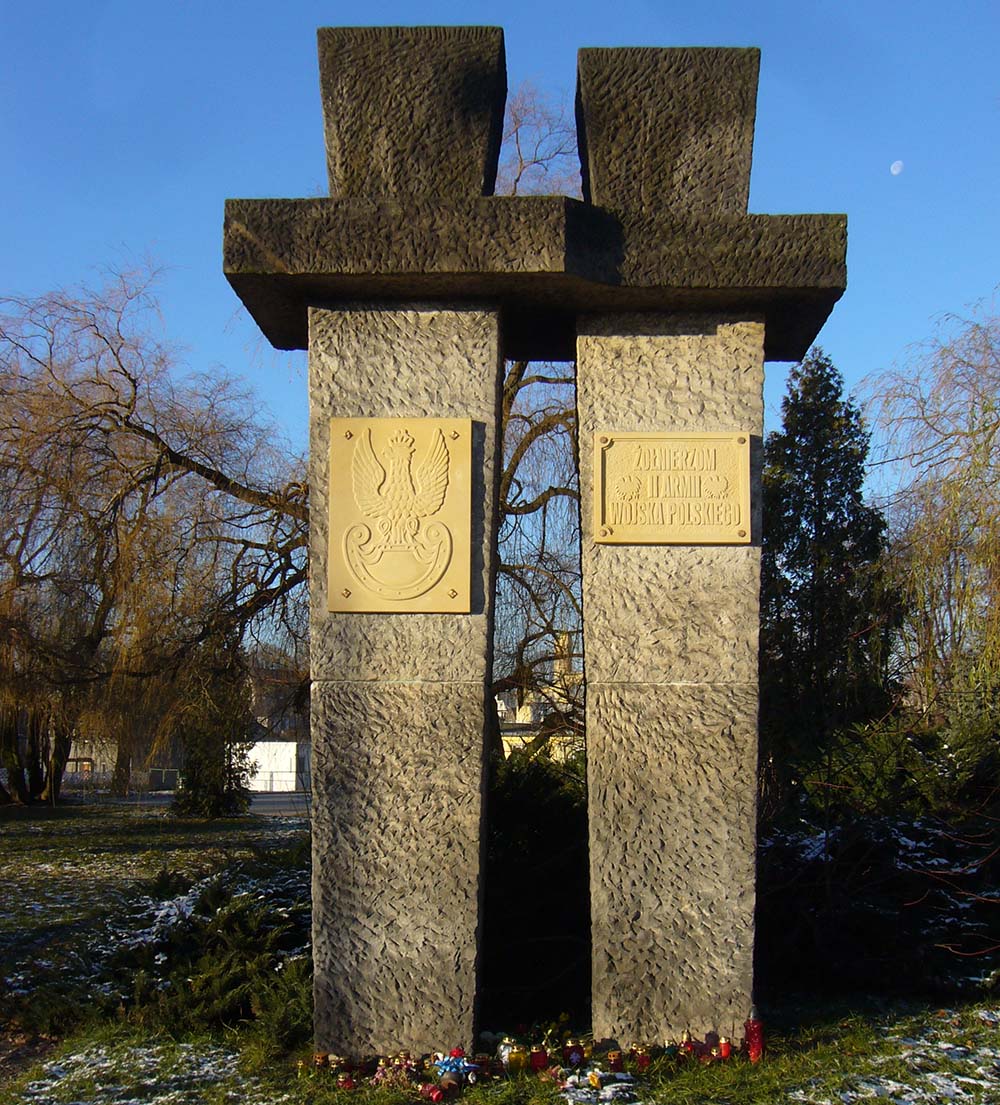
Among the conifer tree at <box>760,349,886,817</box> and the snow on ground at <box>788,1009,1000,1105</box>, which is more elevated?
the conifer tree at <box>760,349,886,817</box>

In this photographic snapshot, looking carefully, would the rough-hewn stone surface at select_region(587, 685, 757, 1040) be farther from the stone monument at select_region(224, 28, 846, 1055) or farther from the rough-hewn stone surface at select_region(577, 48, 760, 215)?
the rough-hewn stone surface at select_region(577, 48, 760, 215)

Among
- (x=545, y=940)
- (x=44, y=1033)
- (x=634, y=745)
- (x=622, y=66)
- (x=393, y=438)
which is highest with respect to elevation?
(x=622, y=66)

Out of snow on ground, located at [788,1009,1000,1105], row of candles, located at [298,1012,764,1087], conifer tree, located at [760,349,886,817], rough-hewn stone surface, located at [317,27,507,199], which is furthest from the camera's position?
conifer tree, located at [760,349,886,817]

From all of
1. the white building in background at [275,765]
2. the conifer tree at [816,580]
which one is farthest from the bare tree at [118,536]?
the white building in background at [275,765]

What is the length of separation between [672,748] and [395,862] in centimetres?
102

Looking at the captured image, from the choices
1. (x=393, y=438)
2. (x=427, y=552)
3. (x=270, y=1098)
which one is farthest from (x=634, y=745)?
(x=270, y=1098)

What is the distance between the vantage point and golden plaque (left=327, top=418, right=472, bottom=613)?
3715 millimetres

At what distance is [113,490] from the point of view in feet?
34.8

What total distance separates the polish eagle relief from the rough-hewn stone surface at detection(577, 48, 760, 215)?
3.77 feet

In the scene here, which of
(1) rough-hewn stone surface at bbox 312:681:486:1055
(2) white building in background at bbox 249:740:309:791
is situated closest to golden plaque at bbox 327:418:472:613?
(1) rough-hewn stone surface at bbox 312:681:486:1055

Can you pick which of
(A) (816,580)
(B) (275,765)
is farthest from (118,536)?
(B) (275,765)

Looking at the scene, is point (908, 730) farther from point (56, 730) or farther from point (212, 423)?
point (56, 730)

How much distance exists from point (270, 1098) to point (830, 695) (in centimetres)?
617

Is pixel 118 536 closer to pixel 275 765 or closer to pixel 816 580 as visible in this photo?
pixel 816 580
